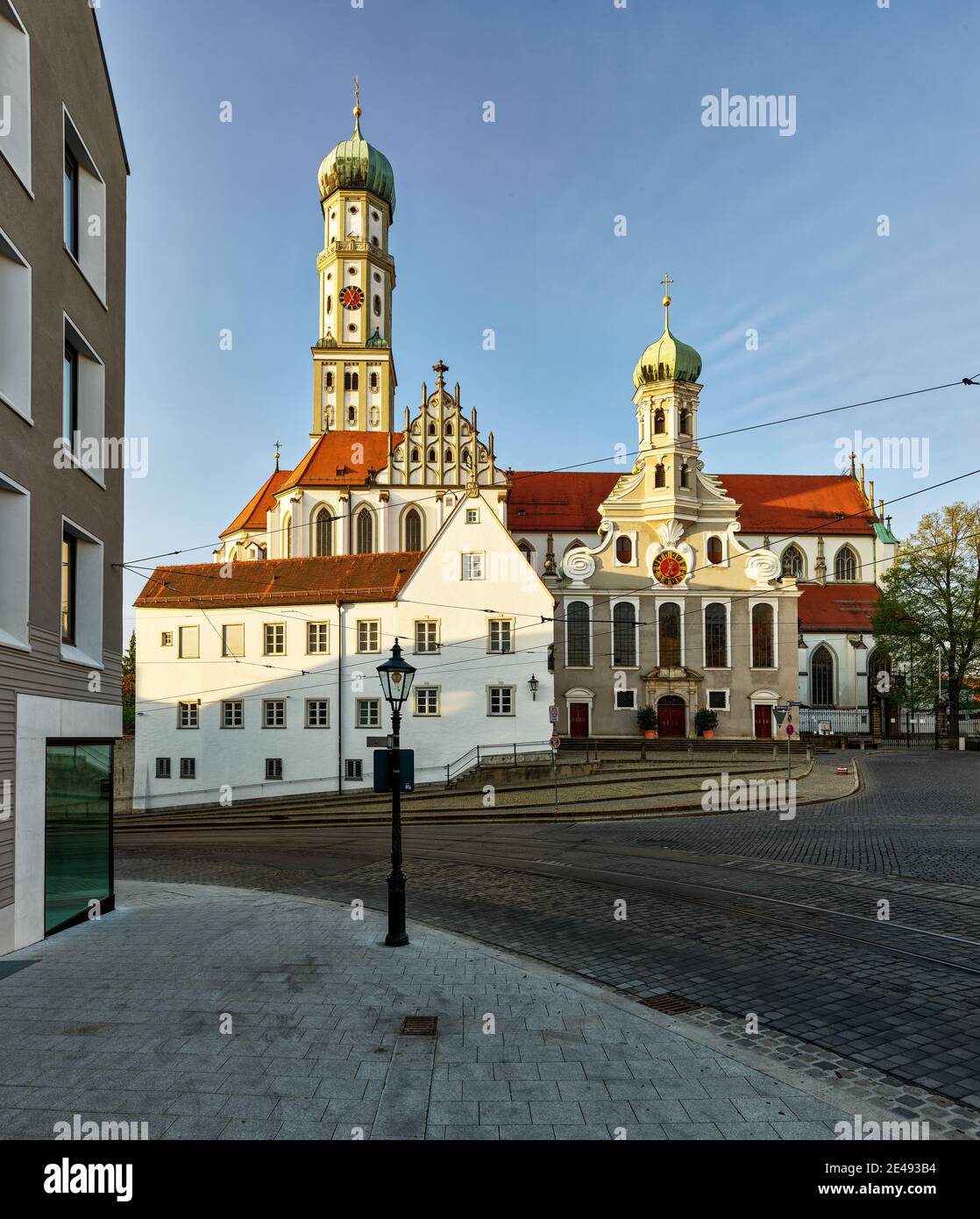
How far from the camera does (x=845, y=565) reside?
66688 mm

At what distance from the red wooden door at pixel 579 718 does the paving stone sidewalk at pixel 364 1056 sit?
39.8 m

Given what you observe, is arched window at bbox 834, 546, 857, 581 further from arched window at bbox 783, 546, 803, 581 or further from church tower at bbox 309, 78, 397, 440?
church tower at bbox 309, 78, 397, 440

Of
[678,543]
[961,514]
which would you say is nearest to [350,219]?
[678,543]

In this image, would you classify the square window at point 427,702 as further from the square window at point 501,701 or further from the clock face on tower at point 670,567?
the clock face on tower at point 670,567

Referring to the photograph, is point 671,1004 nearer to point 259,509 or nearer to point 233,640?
point 233,640

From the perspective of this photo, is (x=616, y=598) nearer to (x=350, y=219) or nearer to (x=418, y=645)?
(x=418, y=645)

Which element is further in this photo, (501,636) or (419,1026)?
(501,636)

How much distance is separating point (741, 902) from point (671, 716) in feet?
126

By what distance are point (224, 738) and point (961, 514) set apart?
43.7m

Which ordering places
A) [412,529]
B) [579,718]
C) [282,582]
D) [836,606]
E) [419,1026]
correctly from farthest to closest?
1. [836,606]
2. [412,529]
3. [579,718]
4. [282,582]
5. [419,1026]

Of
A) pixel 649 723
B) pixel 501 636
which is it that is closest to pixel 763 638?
pixel 649 723

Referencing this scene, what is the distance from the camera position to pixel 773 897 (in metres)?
11.6

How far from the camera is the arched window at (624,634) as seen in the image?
49.3 m

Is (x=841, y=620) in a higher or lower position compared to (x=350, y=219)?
lower
